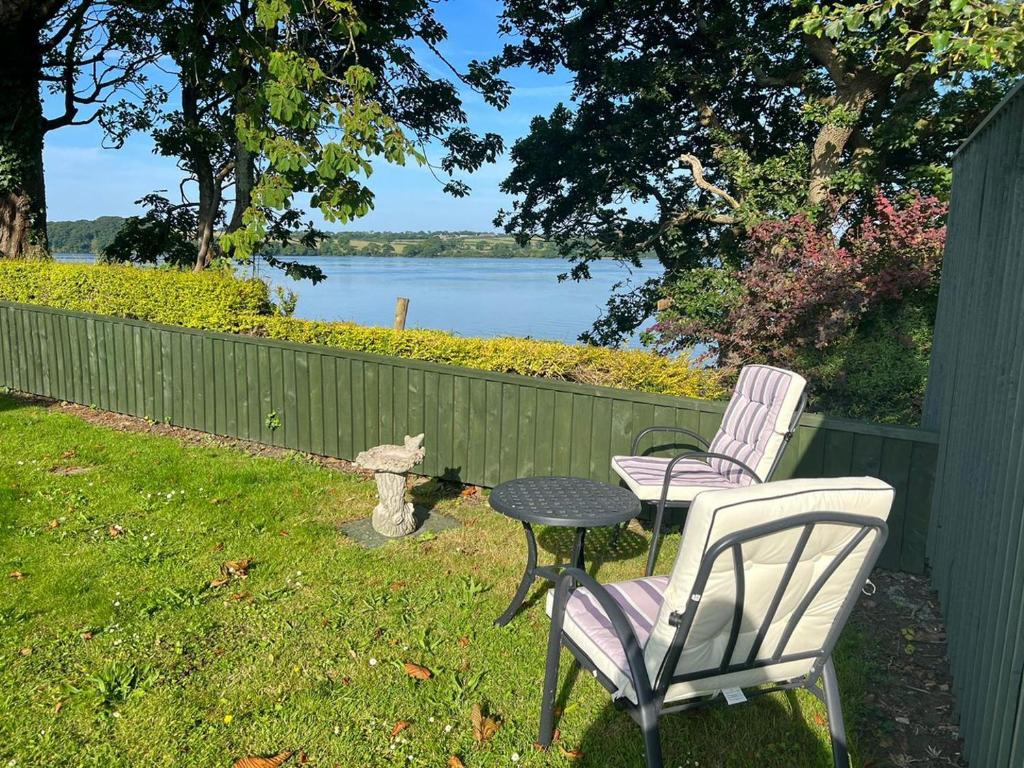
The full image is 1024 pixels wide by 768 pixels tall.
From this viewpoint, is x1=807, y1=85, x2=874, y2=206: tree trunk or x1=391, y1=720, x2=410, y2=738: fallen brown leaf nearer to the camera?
x1=391, y1=720, x2=410, y2=738: fallen brown leaf

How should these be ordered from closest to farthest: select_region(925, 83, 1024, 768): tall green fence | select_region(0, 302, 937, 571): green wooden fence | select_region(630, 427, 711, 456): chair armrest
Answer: select_region(925, 83, 1024, 768): tall green fence < select_region(0, 302, 937, 571): green wooden fence < select_region(630, 427, 711, 456): chair armrest

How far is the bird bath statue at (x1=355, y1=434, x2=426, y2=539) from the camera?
4.89 m

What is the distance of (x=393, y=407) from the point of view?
638 cm

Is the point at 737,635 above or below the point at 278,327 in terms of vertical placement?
below

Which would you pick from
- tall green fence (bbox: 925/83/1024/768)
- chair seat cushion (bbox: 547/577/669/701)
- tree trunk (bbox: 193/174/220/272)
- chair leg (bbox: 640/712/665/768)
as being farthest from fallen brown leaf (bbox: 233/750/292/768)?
tree trunk (bbox: 193/174/220/272)

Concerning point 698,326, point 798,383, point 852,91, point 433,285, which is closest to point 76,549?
point 798,383

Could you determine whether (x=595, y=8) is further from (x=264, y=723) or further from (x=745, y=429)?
(x=264, y=723)

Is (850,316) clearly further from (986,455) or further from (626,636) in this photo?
(626,636)

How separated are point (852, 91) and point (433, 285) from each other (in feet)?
96.6

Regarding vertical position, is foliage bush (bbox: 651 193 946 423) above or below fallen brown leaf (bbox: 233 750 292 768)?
above

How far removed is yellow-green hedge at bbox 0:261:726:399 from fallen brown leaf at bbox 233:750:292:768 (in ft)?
11.7

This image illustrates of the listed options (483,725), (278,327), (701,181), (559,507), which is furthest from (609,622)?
Result: (701,181)

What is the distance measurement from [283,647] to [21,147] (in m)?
11.7

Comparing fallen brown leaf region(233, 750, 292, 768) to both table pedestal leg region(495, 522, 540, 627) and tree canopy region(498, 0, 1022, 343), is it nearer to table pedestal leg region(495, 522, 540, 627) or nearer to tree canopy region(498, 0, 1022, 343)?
table pedestal leg region(495, 522, 540, 627)
